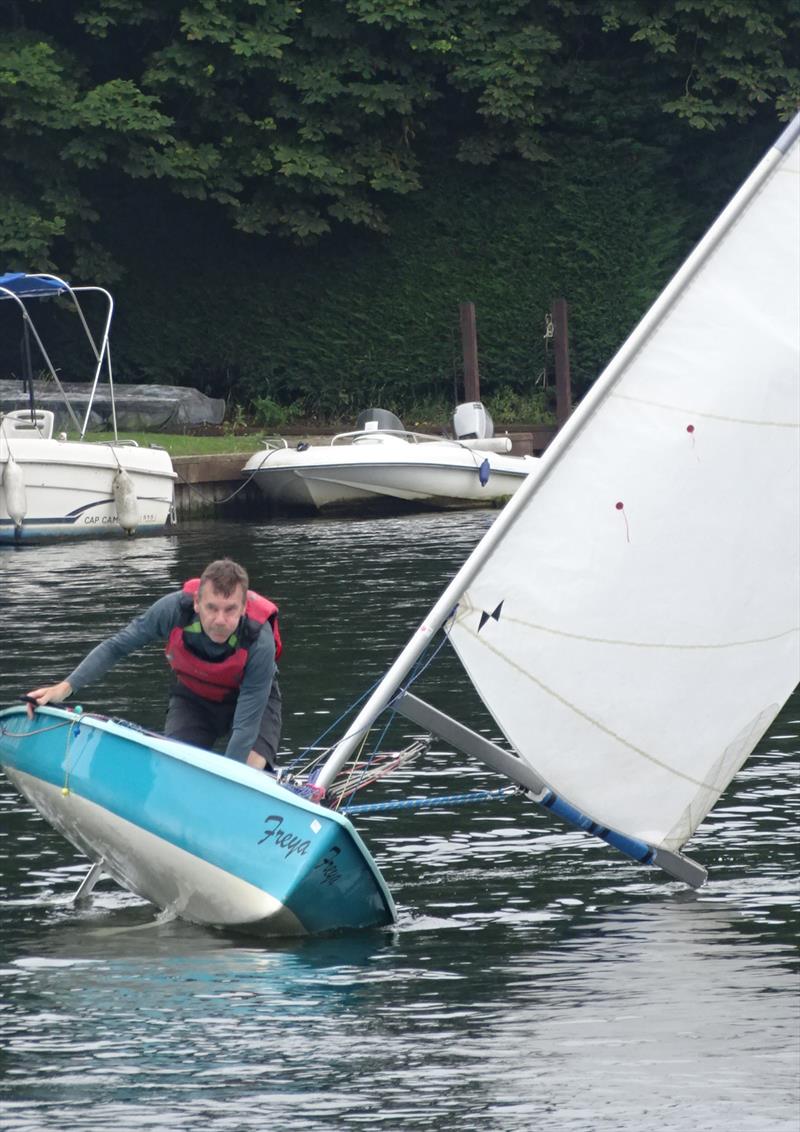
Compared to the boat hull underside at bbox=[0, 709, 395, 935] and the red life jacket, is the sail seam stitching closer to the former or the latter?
the red life jacket

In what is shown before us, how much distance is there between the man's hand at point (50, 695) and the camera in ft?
29.5

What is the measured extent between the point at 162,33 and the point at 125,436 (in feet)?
27.9

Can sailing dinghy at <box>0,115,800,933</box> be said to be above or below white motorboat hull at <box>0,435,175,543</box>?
above

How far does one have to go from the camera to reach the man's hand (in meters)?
9.00

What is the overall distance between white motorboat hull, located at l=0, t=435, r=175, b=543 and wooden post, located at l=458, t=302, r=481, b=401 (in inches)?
314

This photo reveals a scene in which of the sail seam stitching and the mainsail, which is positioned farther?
the sail seam stitching

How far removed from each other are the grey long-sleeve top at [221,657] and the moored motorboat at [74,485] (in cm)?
1792

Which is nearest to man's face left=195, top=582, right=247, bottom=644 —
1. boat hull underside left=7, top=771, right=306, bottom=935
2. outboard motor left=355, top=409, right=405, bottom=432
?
boat hull underside left=7, top=771, right=306, bottom=935

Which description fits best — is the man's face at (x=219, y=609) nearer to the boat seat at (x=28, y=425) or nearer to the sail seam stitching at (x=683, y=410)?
the sail seam stitching at (x=683, y=410)

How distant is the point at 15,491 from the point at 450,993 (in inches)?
774

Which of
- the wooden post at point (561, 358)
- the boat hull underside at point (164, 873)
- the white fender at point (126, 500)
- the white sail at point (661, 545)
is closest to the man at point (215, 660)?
the boat hull underside at point (164, 873)

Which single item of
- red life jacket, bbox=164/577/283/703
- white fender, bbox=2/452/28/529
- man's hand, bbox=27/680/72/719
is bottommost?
white fender, bbox=2/452/28/529

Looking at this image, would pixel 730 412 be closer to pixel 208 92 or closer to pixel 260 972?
pixel 260 972

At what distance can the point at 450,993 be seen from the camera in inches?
305
